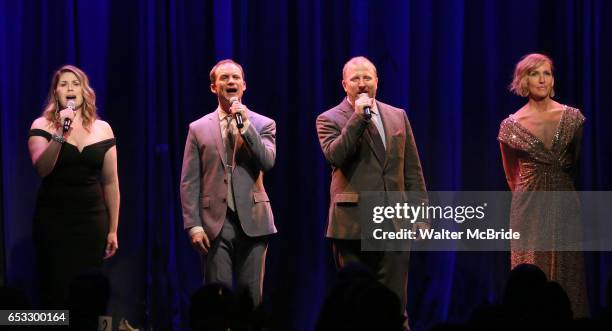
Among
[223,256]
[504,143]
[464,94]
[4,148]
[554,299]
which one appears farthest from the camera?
[464,94]

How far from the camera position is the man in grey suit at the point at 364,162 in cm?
450

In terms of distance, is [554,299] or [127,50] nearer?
[554,299]

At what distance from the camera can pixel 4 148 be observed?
5.50 m

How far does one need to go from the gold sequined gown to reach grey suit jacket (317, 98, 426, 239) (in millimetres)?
633

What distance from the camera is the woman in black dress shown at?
14.8ft

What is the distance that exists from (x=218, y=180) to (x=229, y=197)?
0.34ft

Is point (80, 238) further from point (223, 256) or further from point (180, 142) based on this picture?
point (180, 142)

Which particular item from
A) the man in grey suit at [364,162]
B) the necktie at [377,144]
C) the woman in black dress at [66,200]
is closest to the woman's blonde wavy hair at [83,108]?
the woman in black dress at [66,200]

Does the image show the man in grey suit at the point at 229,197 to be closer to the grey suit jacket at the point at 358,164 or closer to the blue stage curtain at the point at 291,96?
the grey suit jacket at the point at 358,164

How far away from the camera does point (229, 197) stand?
4.54 metres

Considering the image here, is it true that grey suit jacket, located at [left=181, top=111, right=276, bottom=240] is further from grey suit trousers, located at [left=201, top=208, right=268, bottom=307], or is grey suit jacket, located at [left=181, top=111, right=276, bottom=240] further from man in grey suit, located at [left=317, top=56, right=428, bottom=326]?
man in grey suit, located at [left=317, top=56, right=428, bottom=326]

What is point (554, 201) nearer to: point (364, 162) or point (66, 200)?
point (364, 162)

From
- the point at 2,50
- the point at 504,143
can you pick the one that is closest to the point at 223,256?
the point at 504,143

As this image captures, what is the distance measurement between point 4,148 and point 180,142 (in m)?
1.07
